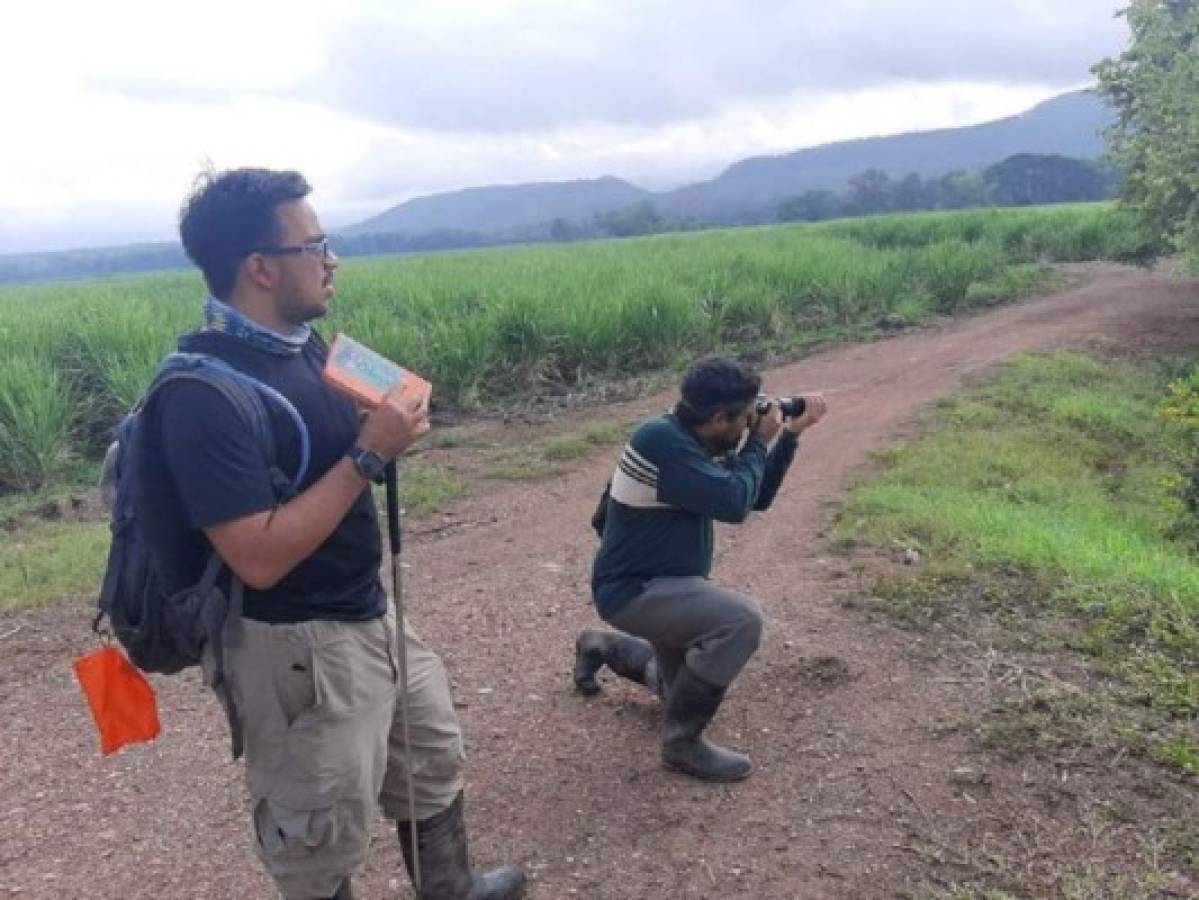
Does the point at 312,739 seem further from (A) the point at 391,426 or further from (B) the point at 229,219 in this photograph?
(B) the point at 229,219

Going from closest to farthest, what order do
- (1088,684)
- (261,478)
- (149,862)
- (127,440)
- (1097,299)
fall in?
Answer: (261,478)
(127,440)
(149,862)
(1088,684)
(1097,299)

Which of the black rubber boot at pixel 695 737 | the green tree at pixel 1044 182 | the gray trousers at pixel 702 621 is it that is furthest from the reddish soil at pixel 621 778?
the green tree at pixel 1044 182

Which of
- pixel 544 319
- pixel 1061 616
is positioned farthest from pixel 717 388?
pixel 544 319

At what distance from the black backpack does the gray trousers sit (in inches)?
54.9

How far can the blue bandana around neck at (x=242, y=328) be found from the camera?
212 cm

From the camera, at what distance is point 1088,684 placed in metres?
3.81

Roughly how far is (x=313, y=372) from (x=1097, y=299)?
639 inches

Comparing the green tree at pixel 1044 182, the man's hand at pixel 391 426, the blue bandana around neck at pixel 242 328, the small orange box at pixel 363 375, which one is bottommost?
the green tree at pixel 1044 182

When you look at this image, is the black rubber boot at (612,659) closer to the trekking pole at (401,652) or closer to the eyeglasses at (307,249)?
the trekking pole at (401,652)

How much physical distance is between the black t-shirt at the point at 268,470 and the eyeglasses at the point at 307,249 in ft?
0.59

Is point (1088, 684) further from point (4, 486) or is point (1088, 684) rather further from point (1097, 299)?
point (1097, 299)

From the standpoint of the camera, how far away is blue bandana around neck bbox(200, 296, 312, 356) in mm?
2115

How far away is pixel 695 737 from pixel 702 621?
37cm

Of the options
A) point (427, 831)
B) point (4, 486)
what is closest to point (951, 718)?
point (427, 831)
